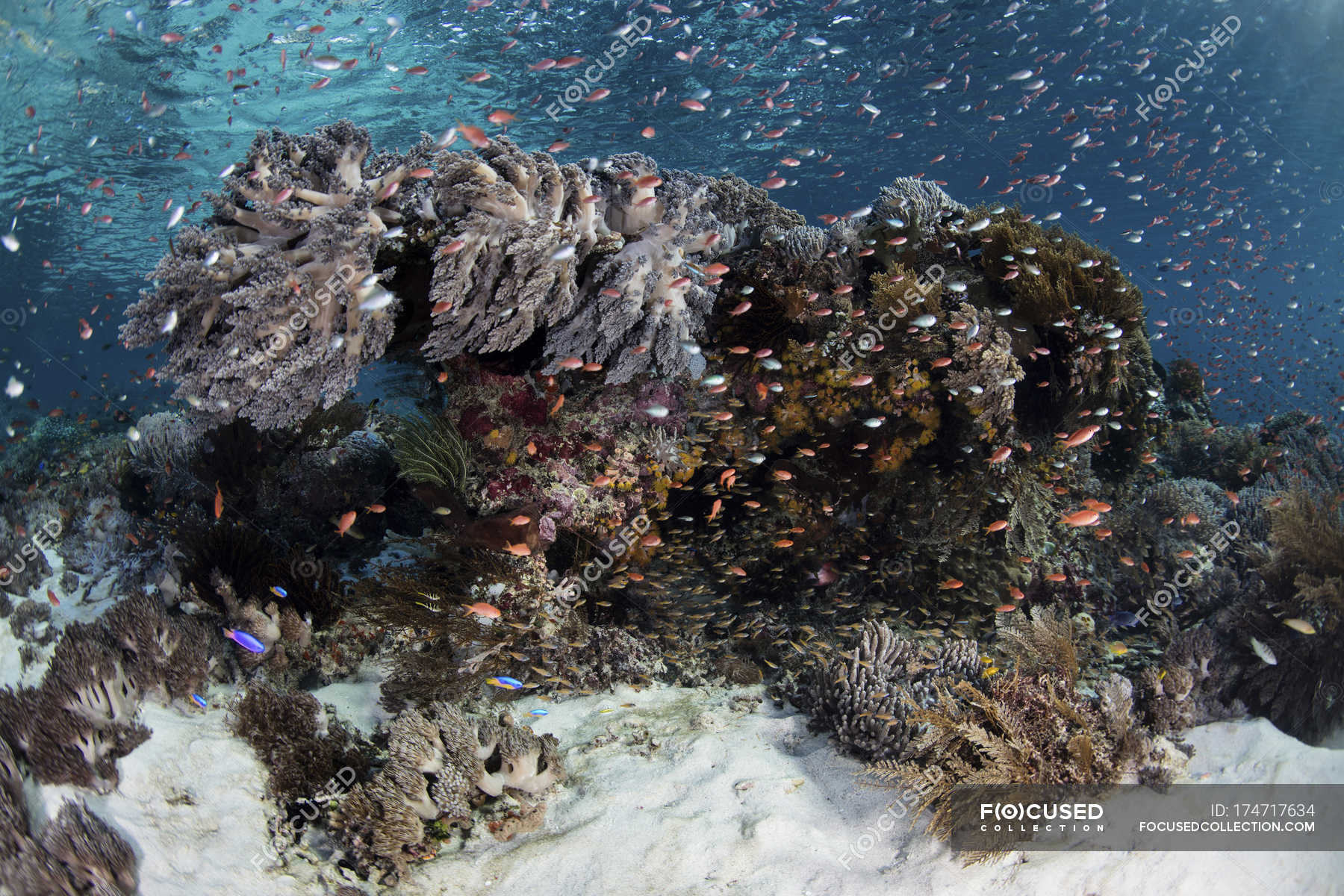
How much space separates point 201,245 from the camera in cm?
Result: 441

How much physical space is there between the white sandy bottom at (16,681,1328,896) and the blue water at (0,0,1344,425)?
11628 millimetres

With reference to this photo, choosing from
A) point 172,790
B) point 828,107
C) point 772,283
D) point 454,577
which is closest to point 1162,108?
point 828,107

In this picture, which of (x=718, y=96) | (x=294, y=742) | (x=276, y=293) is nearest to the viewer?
(x=294, y=742)

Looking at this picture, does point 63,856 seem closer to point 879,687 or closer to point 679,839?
point 679,839

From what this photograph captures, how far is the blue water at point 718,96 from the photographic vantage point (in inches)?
683

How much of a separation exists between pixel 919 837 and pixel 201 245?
6704mm

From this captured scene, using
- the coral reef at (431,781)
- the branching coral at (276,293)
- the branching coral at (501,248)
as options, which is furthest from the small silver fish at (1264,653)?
the branching coral at (276,293)

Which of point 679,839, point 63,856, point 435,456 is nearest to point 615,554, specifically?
point 435,456

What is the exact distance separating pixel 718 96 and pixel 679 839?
90.3 feet

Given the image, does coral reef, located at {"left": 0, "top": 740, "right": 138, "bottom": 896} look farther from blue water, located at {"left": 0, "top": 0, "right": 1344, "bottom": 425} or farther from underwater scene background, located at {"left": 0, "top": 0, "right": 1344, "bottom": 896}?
blue water, located at {"left": 0, "top": 0, "right": 1344, "bottom": 425}

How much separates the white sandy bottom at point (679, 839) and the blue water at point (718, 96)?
38.1ft

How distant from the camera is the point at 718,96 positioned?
24.7 metres

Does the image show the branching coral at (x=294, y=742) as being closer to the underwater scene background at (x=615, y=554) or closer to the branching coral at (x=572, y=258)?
the underwater scene background at (x=615, y=554)

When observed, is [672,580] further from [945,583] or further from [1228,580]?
[1228,580]
